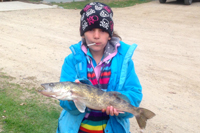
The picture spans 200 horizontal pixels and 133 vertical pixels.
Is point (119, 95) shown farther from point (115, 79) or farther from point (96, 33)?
point (96, 33)

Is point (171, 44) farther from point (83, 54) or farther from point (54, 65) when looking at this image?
point (83, 54)

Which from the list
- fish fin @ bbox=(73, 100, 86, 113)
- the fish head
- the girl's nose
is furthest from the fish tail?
the girl's nose

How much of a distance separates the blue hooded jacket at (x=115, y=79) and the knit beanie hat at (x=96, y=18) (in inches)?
9.5

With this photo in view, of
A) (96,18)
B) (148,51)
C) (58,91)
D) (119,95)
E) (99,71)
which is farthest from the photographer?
(148,51)

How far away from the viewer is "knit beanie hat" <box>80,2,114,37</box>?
2.36 m

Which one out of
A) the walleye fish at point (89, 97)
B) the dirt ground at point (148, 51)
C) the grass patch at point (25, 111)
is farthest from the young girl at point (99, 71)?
the dirt ground at point (148, 51)

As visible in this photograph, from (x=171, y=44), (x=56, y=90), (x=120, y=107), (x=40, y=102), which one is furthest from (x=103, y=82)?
(x=171, y=44)

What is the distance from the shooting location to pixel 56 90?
83.4 inches

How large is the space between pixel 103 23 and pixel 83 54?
353 mm

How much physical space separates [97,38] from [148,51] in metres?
5.15

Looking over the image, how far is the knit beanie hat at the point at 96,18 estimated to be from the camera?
2.36 metres

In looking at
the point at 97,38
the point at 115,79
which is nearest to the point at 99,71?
the point at 115,79

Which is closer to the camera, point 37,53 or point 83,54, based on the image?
point 83,54

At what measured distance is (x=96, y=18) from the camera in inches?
92.8
